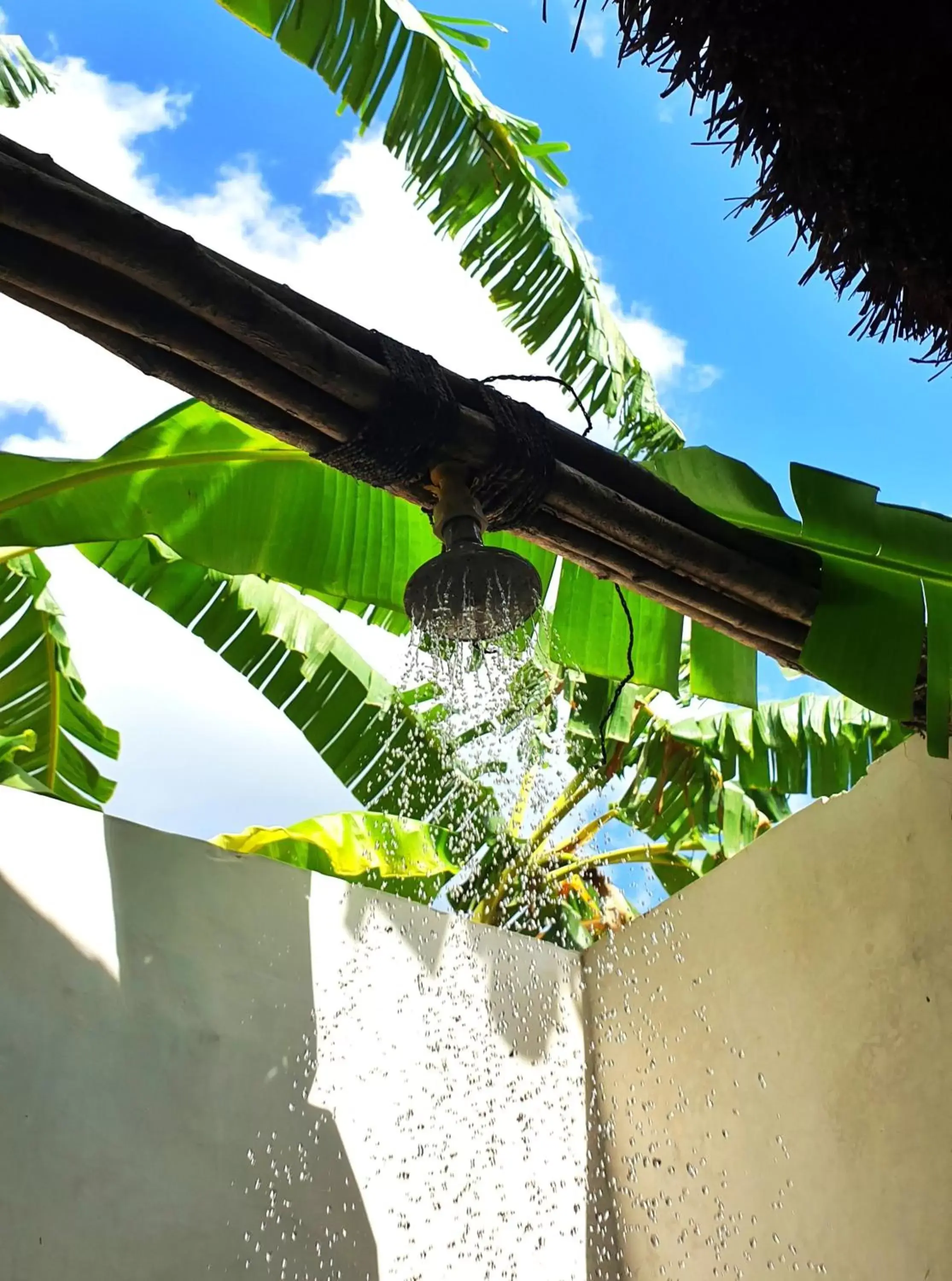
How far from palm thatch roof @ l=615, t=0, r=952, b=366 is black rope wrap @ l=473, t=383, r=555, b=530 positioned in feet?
1.27

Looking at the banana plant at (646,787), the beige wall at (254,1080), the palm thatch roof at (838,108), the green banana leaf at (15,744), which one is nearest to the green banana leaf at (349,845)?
the beige wall at (254,1080)

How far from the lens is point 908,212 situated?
91cm

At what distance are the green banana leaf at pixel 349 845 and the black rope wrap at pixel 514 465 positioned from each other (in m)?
1.31

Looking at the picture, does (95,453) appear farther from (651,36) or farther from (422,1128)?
(422,1128)

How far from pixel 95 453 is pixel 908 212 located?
137 cm

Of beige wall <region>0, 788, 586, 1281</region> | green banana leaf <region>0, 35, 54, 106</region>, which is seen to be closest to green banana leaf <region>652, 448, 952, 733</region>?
beige wall <region>0, 788, 586, 1281</region>

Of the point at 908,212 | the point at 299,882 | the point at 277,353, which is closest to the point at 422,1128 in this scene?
the point at 299,882

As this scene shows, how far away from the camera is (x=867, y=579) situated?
1.64m

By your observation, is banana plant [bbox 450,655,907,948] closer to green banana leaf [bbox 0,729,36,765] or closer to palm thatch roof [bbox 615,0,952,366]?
green banana leaf [bbox 0,729,36,765]

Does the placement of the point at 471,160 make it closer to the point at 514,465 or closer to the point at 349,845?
the point at 514,465

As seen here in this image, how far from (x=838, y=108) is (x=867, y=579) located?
0.90m

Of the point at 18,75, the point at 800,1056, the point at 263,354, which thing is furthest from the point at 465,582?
the point at 18,75

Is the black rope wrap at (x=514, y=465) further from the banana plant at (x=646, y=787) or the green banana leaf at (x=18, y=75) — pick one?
the green banana leaf at (x=18, y=75)

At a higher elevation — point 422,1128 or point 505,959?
point 505,959
